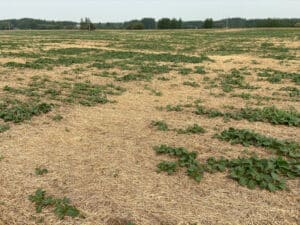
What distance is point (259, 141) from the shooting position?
17.1ft

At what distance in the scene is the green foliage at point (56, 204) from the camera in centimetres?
343

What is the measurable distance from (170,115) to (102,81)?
4.08 metres

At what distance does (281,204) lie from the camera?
3592 mm

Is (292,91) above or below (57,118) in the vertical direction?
above

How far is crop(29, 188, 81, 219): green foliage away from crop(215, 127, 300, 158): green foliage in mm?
2760

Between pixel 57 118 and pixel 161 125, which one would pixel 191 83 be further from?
pixel 57 118

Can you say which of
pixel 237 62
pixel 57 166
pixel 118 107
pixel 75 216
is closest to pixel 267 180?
pixel 75 216

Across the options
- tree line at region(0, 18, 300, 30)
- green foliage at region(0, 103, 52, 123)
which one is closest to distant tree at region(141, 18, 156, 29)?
tree line at region(0, 18, 300, 30)

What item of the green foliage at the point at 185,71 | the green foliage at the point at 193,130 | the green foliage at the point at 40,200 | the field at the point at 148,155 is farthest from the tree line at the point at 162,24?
the green foliage at the point at 40,200

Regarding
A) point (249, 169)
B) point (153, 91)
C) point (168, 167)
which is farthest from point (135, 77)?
point (249, 169)

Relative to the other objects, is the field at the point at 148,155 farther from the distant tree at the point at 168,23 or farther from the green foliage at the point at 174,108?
the distant tree at the point at 168,23

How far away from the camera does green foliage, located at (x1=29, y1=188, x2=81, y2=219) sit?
3430mm

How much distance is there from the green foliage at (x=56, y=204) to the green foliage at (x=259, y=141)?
276 cm

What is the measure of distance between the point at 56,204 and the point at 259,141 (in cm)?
316
